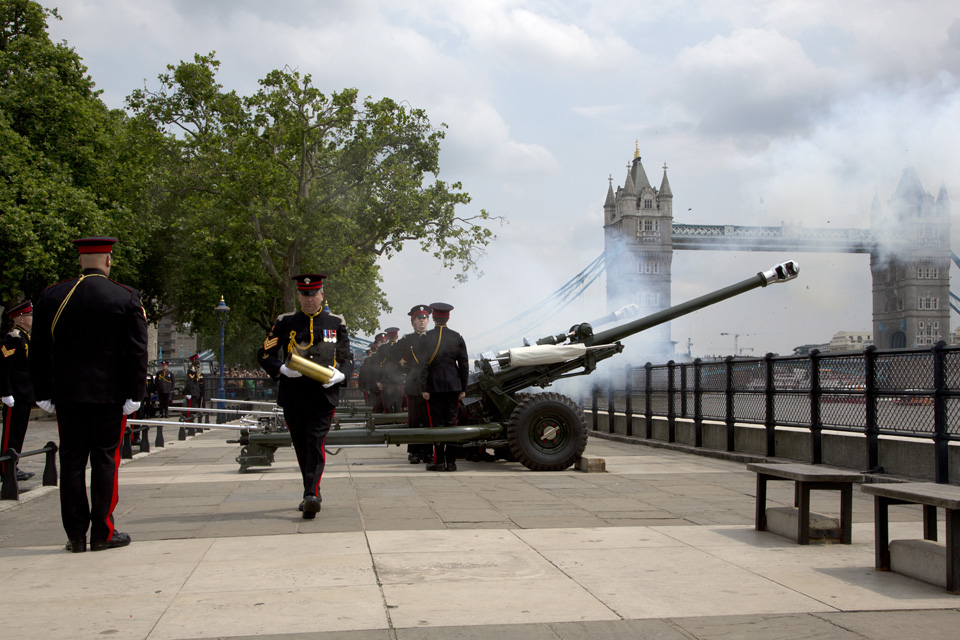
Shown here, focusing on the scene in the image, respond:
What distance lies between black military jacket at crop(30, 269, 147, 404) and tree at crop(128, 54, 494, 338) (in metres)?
27.1

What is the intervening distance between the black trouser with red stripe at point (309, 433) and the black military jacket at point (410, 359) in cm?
363

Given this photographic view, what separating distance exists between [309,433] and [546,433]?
4.08 metres

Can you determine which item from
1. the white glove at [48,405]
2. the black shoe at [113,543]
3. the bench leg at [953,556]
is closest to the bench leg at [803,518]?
the bench leg at [953,556]

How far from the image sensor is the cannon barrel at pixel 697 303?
447 inches

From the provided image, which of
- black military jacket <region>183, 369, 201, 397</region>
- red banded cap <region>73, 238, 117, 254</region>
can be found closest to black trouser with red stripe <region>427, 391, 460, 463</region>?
red banded cap <region>73, 238, 117, 254</region>

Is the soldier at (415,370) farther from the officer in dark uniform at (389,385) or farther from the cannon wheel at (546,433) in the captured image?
the officer in dark uniform at (389,385)

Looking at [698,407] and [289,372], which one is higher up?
[289,372]

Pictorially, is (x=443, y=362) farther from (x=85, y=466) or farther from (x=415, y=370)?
(x=85, y=466)

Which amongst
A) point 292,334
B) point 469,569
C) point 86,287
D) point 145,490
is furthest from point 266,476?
point 469,569

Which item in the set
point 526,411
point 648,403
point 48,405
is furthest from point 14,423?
point 648,403

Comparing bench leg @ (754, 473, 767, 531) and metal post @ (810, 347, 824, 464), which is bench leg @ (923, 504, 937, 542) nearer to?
bench leg @ (754, 473, 767, 531)

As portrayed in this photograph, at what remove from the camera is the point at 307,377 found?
688 cm

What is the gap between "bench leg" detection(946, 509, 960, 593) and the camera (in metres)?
4.43

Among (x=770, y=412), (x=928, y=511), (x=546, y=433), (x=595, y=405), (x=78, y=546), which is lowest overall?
(x=78, y=546)
